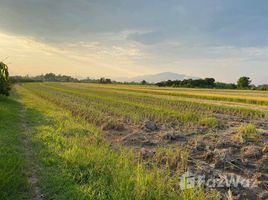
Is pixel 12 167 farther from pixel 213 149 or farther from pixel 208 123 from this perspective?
pixel 208 123

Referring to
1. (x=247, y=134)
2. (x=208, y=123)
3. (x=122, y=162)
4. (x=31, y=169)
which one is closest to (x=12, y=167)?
(x=31, y=169)

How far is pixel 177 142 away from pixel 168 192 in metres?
4.64

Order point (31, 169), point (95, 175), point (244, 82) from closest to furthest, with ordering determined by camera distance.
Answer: point (95, 175), point (31, 169), point (244, 82)

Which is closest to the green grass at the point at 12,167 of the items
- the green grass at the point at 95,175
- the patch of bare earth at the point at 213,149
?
the green grass at the point at 95,175

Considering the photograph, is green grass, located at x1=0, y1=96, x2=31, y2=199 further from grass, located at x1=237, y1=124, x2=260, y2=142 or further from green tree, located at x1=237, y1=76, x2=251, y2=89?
green tree, located at x1=237, y1=76, x2=251, y2=89

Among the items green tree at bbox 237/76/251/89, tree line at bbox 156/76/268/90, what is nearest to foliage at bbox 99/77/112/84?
tree line at bbox 156/76/268/90

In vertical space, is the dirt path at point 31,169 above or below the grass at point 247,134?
below

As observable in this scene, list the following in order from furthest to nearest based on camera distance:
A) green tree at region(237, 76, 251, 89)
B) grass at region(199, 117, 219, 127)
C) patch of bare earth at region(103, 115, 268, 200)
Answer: green tree at region(237, 76, 251, 89) → grass at region(199, 117, 219, 127) → patch of bare earth at region(103, 115, 268, 200)

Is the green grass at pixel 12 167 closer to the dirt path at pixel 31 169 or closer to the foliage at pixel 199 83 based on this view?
the dirt path at pixel 31 169

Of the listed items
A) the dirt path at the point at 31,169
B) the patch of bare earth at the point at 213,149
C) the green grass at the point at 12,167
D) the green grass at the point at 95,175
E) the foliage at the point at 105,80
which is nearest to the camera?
the green grass at the point at 95,175

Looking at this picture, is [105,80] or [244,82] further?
[105,80]

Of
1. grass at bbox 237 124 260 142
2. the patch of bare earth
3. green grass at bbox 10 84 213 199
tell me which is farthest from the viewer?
grass at bbox 237 124 260 142

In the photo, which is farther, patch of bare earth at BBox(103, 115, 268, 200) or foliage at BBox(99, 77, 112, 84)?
→ foliage at BBox(99, 77, 112, 84)

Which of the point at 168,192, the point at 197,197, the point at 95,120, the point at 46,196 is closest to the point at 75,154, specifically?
the point at 46,196
